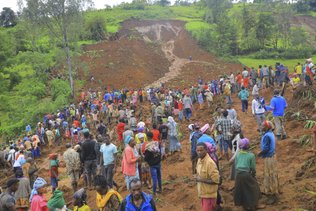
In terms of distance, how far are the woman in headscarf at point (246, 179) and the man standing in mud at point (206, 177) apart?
3.13 feet

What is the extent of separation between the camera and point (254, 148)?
10711 mm

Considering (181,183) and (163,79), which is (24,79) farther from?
(181,183)

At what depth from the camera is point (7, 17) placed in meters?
52.2

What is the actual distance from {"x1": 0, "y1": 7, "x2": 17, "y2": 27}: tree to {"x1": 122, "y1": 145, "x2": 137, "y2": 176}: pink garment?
167 ft

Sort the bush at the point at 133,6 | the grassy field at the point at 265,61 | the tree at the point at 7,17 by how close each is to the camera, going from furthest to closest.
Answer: the bush at the point at 133,6, the tree at the point at 7,17, the grassy field at the point at 265,61

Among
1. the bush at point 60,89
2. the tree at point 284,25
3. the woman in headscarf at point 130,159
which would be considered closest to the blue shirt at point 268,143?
the woman in headscarf at point 130,159

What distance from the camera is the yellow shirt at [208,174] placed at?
531 cm

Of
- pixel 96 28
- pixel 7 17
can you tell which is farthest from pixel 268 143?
pixel 7 17

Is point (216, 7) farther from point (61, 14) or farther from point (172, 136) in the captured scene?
point (172, 136)

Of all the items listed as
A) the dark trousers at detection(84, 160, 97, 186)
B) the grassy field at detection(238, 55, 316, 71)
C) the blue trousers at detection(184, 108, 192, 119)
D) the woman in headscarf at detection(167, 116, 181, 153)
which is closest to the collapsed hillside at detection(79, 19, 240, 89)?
the grassy field at detection(238, 55, 316, 71)

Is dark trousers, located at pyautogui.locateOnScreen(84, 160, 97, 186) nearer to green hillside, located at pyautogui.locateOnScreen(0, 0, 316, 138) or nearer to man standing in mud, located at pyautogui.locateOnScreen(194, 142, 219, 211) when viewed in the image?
man standing in mud, located at pyautogui.locateOnScreen(194, 142, 219, 211)

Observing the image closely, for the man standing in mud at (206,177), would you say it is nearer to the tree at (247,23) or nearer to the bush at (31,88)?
the bush at (31,88)

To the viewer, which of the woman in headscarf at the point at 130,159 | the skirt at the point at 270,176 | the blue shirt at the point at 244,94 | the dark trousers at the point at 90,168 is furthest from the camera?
the blue shirt at the point at 244,94

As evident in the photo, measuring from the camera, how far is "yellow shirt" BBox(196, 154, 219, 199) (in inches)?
209
